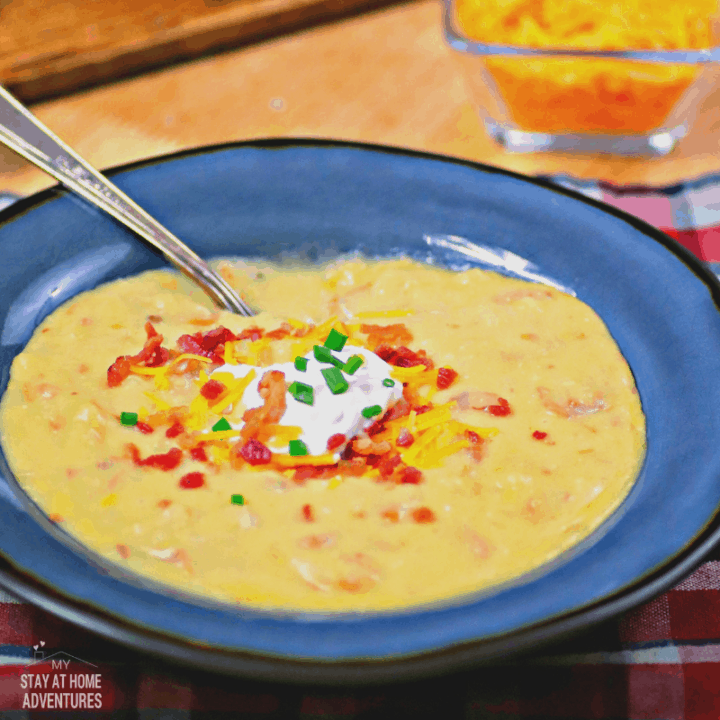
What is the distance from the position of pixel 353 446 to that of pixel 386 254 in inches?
33.1

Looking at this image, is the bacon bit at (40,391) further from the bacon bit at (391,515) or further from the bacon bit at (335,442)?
the bacon bit at (391,515)

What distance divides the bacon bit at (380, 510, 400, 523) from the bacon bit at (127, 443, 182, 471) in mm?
451

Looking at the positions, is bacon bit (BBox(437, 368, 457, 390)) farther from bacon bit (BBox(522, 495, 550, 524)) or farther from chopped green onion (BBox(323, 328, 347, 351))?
bacon bit (BBox(522, 495, 550, 524))

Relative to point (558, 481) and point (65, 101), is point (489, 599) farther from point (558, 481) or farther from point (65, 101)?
point (65, 101)

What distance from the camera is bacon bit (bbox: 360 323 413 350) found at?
2139mm

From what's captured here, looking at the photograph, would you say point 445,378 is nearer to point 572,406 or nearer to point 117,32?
point 572,406

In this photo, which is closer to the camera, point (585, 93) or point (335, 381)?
point (335, 381)

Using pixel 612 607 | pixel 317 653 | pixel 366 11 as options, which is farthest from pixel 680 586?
pixel 366 11

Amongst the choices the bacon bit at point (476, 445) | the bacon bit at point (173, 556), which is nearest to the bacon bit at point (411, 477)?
the bacon bit at point (476, 445)

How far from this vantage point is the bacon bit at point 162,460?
174 centimetres

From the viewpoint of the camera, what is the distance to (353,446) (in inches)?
72.5

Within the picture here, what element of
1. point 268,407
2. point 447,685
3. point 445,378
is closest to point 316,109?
point 445,378

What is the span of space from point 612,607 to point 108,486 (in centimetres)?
99

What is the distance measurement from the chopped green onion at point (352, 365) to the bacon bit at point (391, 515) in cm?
39
